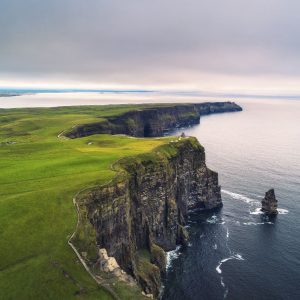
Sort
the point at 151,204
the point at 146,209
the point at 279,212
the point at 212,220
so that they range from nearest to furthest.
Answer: the point at 146,209 → the point at 151,204 → the point at 212,220 → the point at 279,212

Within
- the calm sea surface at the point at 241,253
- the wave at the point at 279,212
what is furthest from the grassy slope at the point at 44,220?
the wave at the point at 279,212

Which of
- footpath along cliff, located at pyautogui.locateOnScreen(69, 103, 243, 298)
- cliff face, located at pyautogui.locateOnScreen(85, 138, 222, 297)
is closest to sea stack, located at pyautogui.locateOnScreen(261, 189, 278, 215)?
cliff face, located at pyautogui.locateOnScreen(85, 138, 222, 297)

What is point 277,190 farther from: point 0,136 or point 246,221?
point 0,136

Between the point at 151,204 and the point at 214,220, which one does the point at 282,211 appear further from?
the point at 151,204

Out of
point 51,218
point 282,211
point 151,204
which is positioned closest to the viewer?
point 51,218

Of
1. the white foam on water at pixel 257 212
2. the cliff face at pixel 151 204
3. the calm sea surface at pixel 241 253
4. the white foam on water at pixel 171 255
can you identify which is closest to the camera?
the cliff face at pixel 151 204

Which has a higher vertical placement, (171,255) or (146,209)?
(146,209)

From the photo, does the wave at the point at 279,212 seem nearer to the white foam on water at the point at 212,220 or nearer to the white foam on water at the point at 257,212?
the white foam on water at the point at 257,212

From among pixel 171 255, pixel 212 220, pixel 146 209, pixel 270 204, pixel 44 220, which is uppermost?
pixel 44 220

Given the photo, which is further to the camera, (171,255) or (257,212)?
(257,212)

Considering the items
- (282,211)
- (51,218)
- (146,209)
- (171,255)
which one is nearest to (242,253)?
(171,255)
